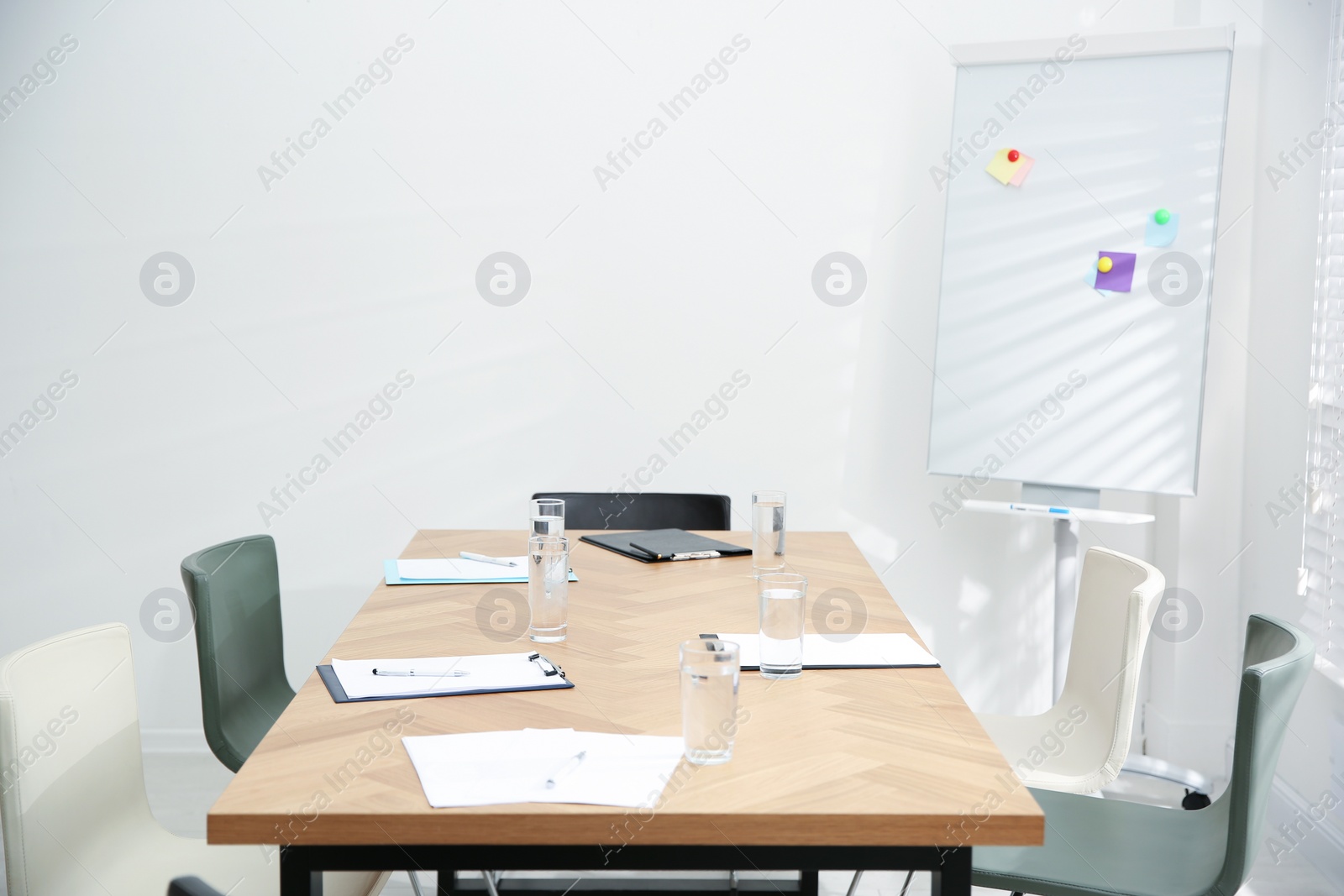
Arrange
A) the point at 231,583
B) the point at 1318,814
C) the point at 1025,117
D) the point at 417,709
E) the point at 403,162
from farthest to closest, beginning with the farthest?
the point at 403,162, the point at 1025,117, the point at 1318,814, the point at 231,583, the point at 417,709

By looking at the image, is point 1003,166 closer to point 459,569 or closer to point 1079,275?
point 1079,275

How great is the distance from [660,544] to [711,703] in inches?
48.4

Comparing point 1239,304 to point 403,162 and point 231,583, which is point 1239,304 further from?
point 231,583

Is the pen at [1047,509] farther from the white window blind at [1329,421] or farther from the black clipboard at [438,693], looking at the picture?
the black clipboard at [438,693]

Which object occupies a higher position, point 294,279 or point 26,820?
point 294,279

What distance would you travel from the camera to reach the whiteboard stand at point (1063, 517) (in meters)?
3.03

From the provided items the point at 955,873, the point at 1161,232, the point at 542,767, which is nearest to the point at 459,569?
the point at 542,767

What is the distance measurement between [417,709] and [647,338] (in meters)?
2.19

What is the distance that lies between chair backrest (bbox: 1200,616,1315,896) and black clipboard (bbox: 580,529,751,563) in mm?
1118

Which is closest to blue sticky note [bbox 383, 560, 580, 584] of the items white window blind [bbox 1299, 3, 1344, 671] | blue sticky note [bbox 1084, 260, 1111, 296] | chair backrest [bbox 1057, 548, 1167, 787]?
chair backrest [bbox 1057, 548, 1167, 787]

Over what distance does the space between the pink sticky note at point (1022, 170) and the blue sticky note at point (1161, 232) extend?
0.36m

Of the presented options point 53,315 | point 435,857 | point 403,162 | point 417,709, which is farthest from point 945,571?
point 53,315

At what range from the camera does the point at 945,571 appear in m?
3.45

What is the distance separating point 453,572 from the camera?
2.14 metres
